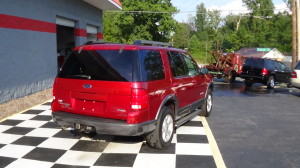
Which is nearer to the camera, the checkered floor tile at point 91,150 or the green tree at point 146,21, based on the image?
the checkered floor tile at point 91,150

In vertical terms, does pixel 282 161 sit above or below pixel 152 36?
below

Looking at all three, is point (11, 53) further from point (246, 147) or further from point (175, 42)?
point (175, 42)

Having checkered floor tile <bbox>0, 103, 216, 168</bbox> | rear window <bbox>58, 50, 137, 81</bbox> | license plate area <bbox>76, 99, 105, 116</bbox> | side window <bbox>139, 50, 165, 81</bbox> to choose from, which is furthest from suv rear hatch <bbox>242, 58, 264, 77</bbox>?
license plate area <bbox>76, 99, 105, 116</bbox>

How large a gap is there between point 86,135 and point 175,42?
82.0m

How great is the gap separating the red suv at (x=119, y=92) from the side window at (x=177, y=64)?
0.22 ft

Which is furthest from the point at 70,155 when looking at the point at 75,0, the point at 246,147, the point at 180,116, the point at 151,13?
the point at 151,13

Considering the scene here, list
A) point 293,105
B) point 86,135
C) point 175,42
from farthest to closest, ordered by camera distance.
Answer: point 175,42 → point 293,105 → point 86,135

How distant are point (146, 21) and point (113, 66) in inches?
1448

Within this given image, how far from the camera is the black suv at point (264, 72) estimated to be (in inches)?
603

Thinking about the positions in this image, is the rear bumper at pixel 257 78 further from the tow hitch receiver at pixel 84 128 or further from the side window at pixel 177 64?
the tow hitch receiver at pixel 84 128

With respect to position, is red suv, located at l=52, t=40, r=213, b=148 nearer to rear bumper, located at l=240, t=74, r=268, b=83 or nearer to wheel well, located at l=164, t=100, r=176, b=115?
wheel well, located at l=164, t=100, r=176, b=115

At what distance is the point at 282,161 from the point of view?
4559 millimetres

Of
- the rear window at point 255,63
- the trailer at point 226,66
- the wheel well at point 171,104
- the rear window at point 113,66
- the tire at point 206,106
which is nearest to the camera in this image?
the rear window at point 113,66

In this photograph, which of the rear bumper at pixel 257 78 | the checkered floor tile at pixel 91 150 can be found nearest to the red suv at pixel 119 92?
the checkered floor tile at pixel 91 150
